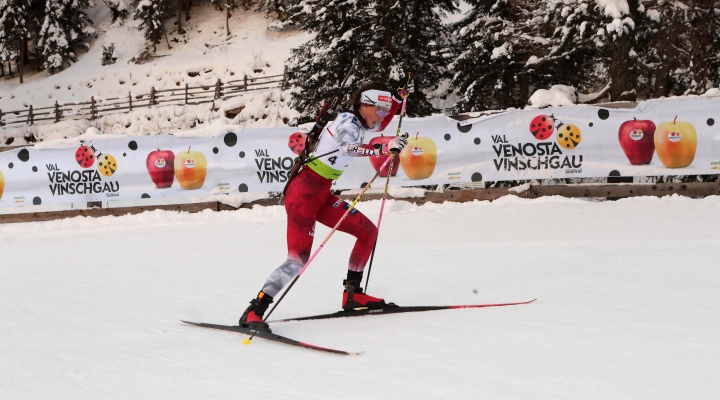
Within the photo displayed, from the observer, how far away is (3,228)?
510 inches

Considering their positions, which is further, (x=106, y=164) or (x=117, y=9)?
(x=117, y=9)

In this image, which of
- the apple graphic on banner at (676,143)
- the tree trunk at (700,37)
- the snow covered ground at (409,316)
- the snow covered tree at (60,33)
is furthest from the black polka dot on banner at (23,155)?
the snow covered tree at (60,33)

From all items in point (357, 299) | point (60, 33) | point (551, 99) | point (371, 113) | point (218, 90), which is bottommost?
point (357, 299)

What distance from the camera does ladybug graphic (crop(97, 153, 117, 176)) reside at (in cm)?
1291

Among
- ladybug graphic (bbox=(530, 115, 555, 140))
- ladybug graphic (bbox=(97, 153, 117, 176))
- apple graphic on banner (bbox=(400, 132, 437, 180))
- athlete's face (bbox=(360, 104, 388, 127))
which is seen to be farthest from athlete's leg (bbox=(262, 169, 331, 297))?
ladybug graphic (bbox=(97, 153, 117, 176))

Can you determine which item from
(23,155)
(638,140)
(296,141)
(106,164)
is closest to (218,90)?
(23,155)

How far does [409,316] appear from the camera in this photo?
5254 mm

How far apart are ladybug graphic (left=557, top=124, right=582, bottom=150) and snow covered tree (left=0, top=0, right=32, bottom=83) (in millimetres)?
36225

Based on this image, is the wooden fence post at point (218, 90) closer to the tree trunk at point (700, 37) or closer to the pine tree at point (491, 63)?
the pine tree at point (491, 63)

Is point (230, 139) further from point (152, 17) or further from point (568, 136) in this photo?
point (152, 17)

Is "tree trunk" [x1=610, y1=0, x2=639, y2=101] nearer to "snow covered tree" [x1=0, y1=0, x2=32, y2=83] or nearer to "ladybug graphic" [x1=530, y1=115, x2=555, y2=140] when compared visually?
"ladybug graphic" [x1=530, y1=115, x2=555, y2=140]

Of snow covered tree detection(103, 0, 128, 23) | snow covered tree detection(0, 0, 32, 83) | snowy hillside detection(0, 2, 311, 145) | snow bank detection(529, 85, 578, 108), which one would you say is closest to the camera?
snow bank detection(529, 85, 578, 108)

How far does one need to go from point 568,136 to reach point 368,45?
7217 millimetres

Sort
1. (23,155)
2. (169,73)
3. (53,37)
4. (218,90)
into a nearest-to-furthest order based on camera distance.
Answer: (23,155)
(218,90)
(169,73)
(53,37)
